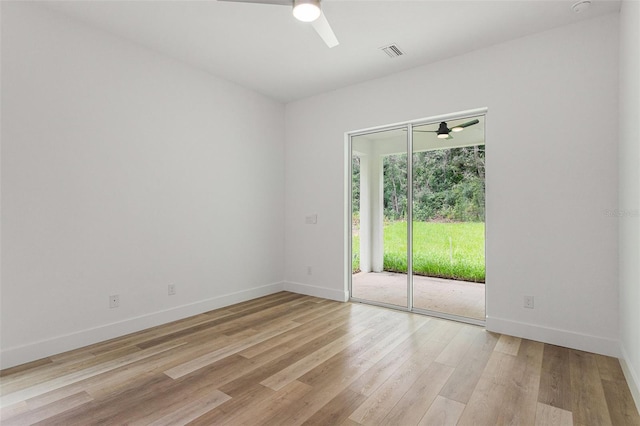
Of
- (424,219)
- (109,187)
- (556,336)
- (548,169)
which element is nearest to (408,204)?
(424,219)

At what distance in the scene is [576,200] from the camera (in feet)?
9.52

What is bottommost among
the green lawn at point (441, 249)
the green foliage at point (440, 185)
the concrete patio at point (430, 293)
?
the concrete patio at point (430, 293)

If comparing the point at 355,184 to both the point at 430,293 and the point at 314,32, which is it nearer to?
the point at 430,293

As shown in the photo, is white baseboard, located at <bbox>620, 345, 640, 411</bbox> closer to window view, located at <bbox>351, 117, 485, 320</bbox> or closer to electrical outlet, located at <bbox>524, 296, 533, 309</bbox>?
electrical outlet, located at <bbox>524, 296, 533, 309</bbox>

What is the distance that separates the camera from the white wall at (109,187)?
8.49 ft

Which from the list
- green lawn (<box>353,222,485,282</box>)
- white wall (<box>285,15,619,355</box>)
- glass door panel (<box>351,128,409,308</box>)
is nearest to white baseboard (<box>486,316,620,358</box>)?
white wall (<box>285,15,619,355</box>)

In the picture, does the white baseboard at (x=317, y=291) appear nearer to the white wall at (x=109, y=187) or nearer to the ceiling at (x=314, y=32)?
the white wall at (x=109, y=187)

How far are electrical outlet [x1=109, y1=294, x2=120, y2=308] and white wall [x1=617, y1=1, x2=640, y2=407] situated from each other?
163 inches

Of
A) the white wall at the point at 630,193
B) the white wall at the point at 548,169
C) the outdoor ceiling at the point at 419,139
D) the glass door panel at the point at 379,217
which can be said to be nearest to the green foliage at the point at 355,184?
the glass door panel at the point at 379,217

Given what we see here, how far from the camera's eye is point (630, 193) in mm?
2297

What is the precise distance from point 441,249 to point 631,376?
6.28ft

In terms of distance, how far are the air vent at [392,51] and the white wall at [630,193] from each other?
5.87ft

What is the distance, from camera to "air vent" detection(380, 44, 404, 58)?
3340mm

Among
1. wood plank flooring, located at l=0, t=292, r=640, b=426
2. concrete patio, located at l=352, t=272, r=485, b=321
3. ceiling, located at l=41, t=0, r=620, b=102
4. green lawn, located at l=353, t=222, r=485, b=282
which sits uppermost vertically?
ceiling, located at l=41, t=0, r=620, b=102
